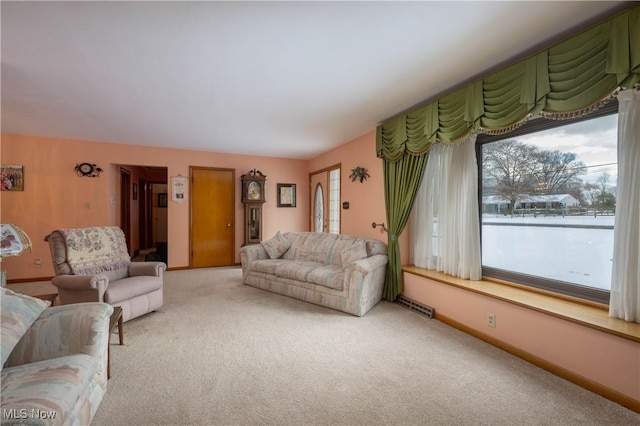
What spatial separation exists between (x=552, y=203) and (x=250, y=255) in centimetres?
403

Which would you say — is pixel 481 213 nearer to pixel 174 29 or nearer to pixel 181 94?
pixel 174 29

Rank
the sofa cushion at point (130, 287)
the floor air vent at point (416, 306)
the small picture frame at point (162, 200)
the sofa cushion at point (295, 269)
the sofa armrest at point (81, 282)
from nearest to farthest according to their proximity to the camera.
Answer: the sofa armrest at point (81, 282) < the sofa cushion at point (130, 287) < the floor air vent at point (416, 306) < the sofa cushion at point (295, 269) < the small picture frame at point (162, 200)

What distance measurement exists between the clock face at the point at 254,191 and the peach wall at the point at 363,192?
1.83m

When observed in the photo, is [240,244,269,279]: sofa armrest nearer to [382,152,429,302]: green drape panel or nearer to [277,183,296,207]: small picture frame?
[277,183,296,207]: small picture frame

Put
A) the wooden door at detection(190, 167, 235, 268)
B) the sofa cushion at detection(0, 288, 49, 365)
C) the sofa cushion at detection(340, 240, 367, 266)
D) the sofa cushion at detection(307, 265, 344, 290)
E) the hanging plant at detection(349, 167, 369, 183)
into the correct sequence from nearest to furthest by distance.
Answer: the sofa cushion at detection(0, 288, 49, 365) → the sofa cushion at detection(307, 265, 344, 290) → the sofa cushion at detection(340, 240, 367, 266) → the hanging plant at detection(349, 167, 369, 183) → the wooden door at detection(190, 167, 235, 268)

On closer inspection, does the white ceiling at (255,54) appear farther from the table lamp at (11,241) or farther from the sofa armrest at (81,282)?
the sofa armrest at (81,282)

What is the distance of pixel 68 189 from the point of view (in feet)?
17.0

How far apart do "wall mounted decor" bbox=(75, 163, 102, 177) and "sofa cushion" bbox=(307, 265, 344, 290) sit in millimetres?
4429

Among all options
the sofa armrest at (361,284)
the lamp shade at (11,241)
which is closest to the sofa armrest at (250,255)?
the sofa armrest at (361,284)

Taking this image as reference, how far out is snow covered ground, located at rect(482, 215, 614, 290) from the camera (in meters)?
2.30

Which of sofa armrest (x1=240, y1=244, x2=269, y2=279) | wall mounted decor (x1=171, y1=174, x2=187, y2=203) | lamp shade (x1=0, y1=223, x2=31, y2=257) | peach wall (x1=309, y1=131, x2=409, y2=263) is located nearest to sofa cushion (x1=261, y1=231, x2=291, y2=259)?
sofa armrest (x1=240, y1=244, x2=269, y2=279)

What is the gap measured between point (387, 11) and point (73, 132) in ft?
17.1

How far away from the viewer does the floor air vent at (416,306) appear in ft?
11.0

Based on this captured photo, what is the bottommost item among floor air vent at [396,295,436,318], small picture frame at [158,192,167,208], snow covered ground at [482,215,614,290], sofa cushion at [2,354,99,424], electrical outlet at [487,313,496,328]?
floor air vent at [396,295,436,318]
